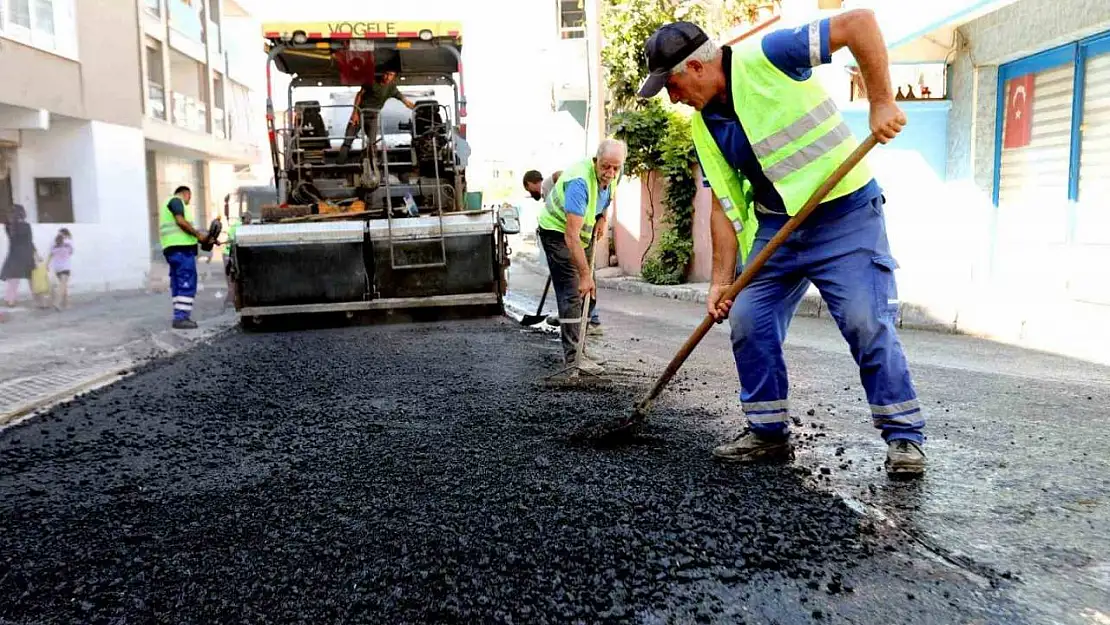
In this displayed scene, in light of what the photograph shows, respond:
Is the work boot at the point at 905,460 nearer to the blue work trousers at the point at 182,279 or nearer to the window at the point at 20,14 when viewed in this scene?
the blue work trousers at the point at 182,279

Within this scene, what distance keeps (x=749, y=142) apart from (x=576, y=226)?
215 centimetres

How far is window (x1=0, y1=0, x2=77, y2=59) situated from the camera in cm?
1263

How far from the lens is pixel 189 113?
2191cm

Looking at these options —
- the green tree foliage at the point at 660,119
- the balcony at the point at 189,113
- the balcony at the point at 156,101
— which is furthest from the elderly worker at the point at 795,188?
the balcony at the point at 189,113

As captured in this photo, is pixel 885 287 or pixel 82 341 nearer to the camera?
pixel 885 287

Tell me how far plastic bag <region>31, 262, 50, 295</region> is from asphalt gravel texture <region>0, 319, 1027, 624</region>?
8508 millimetres

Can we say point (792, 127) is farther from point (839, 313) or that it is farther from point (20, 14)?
point (20, 14)

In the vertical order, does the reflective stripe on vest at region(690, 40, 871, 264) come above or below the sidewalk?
above

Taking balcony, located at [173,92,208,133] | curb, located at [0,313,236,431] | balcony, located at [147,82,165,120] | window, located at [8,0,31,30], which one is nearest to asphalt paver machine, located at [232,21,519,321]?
curb, located at [0,313,236,431]

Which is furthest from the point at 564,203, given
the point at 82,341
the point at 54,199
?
the point at 54,199

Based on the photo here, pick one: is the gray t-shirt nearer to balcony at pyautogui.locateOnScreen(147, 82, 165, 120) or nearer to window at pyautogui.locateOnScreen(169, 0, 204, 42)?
balcony at pyautogui.locateOnScreen(147, 82, 165, 120)

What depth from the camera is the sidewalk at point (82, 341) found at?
5.19 meters

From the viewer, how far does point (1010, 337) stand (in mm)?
6465

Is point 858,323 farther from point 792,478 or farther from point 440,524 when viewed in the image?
point 440,524
